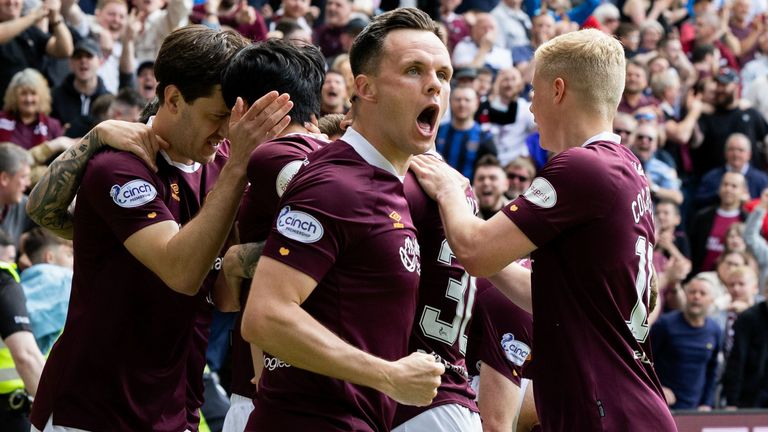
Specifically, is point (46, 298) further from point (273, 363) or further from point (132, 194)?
point (273, 363)

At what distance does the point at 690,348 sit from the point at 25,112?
6.59 metres

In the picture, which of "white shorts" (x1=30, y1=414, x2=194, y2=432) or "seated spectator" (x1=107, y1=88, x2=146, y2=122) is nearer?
"white shorts" (x1=30, y1=414, x2=194, y2=432)

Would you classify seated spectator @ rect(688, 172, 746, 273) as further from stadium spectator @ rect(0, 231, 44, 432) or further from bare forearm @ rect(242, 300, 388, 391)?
bare forearm @ rect(242, 300, 388, 391)

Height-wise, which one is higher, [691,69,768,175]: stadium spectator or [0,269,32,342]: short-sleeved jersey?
[691,69,768,175]: stadium spectator

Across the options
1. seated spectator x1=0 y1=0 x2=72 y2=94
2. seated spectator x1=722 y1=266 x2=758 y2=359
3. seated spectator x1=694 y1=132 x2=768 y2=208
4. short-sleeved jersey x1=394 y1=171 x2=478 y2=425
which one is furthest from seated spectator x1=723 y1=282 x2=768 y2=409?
short-sleeved jersey x1=394 y1=171 x2=478 y2=425

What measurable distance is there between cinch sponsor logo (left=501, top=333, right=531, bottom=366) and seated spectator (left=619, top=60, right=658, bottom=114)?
31.1 ft

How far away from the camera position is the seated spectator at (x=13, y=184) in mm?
9797

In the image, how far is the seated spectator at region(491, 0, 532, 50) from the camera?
1628 centimetres

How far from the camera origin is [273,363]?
4.16 meters

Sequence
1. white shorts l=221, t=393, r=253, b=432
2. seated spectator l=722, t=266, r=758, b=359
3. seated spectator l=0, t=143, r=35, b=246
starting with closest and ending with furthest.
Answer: white shorts l=221, t=393, r=253, b=432 → seated spectator l=0, t=143, r=35, b=246 → seated spectator l=722, t=266, r=758, b=359

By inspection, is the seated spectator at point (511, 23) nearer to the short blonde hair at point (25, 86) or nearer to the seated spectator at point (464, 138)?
the seated spectator at point (464, 138)

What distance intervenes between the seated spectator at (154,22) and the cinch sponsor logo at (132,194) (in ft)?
28.1

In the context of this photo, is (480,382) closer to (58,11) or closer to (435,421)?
(435,421)

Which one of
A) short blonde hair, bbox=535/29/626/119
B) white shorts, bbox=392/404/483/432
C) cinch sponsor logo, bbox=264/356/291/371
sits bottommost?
white shorts, bbox=392/404/483/432
